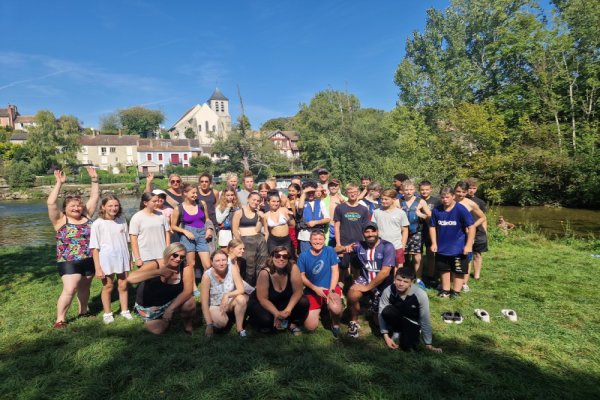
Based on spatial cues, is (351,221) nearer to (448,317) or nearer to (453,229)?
(453,229)

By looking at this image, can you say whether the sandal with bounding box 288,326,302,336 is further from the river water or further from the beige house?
the beige house

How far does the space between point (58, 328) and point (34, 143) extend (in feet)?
182

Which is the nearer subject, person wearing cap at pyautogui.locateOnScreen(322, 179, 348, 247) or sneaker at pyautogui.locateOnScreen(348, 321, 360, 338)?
sneaker at pyautogui.locateOnScreen(348, 321, 360, 338)

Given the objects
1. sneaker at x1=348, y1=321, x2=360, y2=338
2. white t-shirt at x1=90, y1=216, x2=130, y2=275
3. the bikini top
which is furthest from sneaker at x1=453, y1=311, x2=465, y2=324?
white t-shirt at x1=90, y1=216, x2=130, y2=275

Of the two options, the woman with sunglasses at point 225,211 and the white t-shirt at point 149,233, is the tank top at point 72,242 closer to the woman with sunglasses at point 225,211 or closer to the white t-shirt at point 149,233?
the white t-shirt at point 149,233

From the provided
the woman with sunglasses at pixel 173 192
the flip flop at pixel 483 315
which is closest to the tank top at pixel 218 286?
the woman with sunglasses at pixel 173 192

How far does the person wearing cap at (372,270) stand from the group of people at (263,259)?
0.05ft

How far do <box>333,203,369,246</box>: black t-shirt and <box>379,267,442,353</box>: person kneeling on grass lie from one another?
60.5 inches

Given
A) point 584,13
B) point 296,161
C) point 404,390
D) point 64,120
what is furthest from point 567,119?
point 64,120

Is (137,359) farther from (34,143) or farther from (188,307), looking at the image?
(34,143)

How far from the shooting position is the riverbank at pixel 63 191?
3906 centimetres

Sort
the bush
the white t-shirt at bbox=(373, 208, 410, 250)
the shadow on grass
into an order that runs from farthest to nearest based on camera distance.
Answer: the bush → the white t-shirt at bbox=(373, 208, 410, 250) → the shadow on grass

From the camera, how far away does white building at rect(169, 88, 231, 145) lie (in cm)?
7556

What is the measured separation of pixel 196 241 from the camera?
18.1 feet
